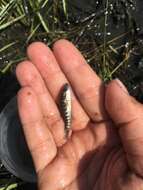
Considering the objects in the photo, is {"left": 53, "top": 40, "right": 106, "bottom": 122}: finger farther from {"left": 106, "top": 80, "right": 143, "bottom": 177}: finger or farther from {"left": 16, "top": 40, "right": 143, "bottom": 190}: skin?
{"left": 106, "top": 80, "right": 143, "bottom": 177}: finger

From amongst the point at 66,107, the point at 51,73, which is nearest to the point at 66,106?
the point at 66,107

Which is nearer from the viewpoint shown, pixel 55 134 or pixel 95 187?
pixel 95 187

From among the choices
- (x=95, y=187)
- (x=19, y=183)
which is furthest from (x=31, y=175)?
(x=95, y=187)

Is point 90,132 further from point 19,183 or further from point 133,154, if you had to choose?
point 19,183

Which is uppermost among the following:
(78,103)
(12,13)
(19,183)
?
(12,13)

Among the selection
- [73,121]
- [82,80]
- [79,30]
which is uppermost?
[82,80]

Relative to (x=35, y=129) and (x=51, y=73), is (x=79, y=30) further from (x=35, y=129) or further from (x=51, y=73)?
(x=35, y=129)
